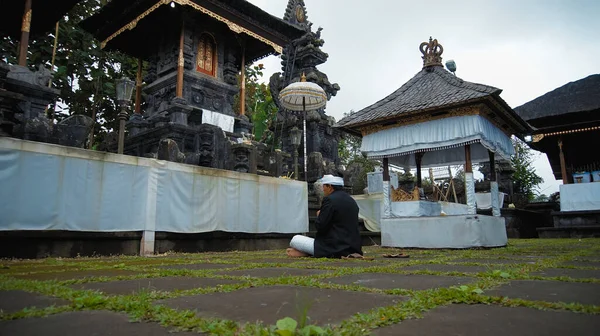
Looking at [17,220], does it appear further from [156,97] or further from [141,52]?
[141,52]

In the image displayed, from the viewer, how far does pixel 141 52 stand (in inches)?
697

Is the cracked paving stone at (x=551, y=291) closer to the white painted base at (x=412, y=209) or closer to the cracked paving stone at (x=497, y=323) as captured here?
the cracked paving stone at (x=497, y=323)

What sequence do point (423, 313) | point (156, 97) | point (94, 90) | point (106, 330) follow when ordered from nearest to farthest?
point (106, 330), point (423, 313), point (156, 97), point (94, 90)

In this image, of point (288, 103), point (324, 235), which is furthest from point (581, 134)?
point (324, 235)

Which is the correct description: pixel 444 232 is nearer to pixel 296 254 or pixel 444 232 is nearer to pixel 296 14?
pixel 296 254

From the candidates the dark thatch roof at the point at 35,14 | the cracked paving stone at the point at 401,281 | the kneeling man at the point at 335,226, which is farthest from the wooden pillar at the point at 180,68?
the cracked paving stone at the point at 401,281

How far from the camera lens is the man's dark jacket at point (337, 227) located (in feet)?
17.5

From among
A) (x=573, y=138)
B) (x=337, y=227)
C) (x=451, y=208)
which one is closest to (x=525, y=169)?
(x=573, y=138)

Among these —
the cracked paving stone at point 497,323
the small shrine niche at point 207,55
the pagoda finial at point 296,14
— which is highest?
the pagoda finial at point 296,14

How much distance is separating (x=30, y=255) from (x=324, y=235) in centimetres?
424

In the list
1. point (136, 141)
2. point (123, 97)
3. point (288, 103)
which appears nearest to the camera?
point (123, 97)

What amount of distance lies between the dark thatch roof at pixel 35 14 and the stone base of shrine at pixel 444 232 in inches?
501

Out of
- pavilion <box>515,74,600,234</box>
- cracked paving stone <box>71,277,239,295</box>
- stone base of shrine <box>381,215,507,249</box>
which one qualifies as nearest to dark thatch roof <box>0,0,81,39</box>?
stone base of shrine <box>381,215,507,249</box>

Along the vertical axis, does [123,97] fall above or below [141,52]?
below
